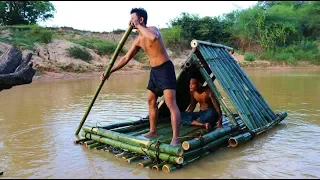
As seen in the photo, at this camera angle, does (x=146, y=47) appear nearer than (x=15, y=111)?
Yes

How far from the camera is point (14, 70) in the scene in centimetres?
448

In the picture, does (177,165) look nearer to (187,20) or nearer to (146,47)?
(146,47)

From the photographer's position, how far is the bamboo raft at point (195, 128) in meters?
4.36

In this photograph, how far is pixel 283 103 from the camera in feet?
30.4

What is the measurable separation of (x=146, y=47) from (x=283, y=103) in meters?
5.60

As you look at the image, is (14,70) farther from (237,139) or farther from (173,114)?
→ (237,139)

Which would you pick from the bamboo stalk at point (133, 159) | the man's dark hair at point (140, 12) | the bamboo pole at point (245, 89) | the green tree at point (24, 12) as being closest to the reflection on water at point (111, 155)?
the bamboo stalk at point (133, 159)

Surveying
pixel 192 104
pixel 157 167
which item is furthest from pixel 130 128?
pixel 157 167

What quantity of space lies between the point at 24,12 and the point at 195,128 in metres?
27.2

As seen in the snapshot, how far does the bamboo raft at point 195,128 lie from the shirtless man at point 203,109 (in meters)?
0.16

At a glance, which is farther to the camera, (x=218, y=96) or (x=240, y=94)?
(x=240, y=94)

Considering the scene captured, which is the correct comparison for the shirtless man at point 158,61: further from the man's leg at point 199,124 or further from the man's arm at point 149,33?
the man's leg at point 199,124

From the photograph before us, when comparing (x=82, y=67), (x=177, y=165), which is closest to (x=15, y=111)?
(x=177, y=165)

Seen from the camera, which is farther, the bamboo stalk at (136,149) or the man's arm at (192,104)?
the man's arm at (192,104)
